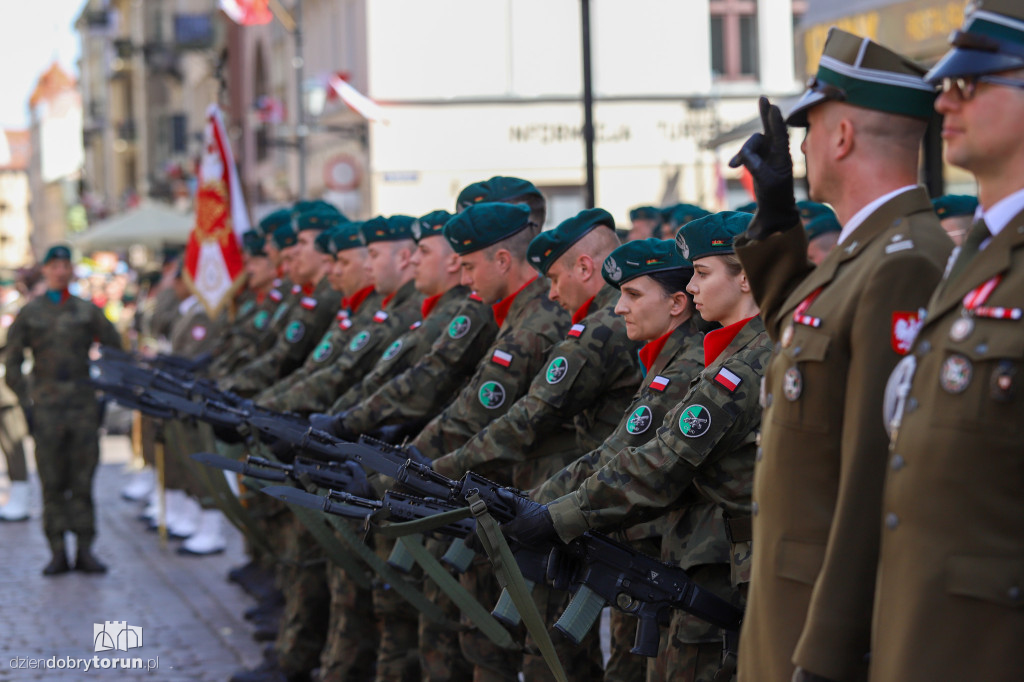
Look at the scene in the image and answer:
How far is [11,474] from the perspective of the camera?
13492 millimetres

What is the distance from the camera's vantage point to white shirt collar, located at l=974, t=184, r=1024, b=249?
252 cm

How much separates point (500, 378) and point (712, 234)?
137 centimetres

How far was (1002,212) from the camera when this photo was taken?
100.0 inches

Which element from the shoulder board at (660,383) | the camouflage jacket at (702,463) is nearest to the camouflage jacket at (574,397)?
the shoulder board at (660,383)

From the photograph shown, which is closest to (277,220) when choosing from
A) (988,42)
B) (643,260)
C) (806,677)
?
(643,260)

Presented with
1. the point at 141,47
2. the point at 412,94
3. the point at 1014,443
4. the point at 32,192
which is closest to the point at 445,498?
the point at 1014,443

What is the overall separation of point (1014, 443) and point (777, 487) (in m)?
0.58

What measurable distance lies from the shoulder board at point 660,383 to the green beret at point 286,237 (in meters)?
5.12

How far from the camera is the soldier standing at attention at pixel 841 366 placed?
2678 millimetres

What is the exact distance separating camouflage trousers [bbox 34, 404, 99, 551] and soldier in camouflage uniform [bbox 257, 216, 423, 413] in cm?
344

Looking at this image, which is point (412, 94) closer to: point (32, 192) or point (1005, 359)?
point (1005, 359)

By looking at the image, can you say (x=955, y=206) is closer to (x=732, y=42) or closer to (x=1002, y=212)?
(x=1002, y=212)

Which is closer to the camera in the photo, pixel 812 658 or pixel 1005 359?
pixel 1005 359

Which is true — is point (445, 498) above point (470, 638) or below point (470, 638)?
above
